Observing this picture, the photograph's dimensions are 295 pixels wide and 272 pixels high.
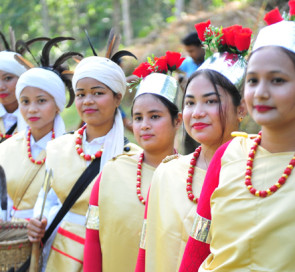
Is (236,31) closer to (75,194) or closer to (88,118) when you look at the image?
(88,118)

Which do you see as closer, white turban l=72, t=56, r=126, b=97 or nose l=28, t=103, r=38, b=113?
white turban l=72, t=56, r=126, b=97

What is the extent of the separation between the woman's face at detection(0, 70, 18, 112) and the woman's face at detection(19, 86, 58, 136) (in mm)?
845

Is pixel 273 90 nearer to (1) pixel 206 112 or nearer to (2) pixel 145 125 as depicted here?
(1) pixel 206 112

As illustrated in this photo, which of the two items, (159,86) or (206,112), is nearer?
(206,112)

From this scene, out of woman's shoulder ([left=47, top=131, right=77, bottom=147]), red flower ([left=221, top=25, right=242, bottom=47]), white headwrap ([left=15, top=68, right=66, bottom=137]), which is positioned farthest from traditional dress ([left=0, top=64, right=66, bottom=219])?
red flower ([left=221, top=25, right=242, bottom=47])

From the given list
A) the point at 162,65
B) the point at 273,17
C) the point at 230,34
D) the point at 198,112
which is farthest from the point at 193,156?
the point at 273,17

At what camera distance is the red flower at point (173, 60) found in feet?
11.5

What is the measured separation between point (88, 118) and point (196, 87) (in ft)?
4.05

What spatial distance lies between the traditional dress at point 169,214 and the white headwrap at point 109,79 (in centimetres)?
91

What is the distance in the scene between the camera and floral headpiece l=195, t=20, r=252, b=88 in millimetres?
2822

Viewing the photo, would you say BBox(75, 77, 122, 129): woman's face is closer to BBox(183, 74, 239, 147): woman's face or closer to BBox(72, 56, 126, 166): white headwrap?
BBox(72, 56, 126, 166): white headwrap

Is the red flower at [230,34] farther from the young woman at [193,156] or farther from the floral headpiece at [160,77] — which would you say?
the floral headpiece at [160,77]

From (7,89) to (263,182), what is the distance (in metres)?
3.85

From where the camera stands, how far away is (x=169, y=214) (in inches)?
110
